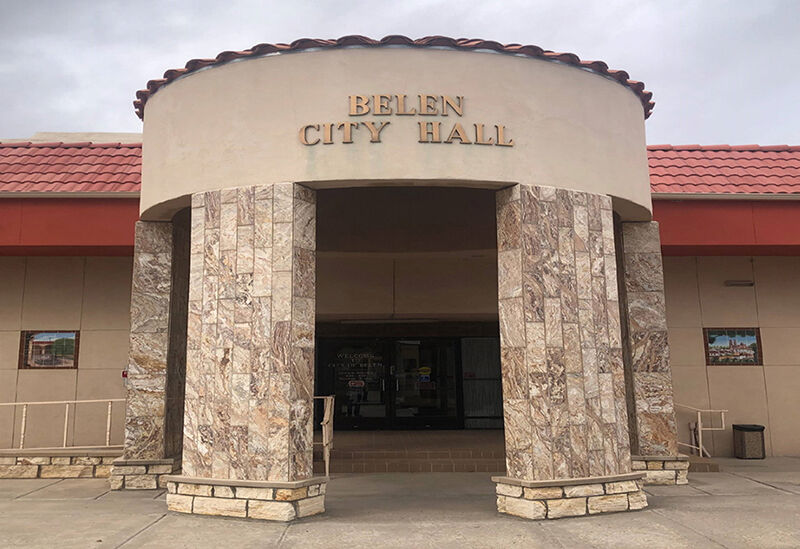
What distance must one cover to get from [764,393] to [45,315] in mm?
14001

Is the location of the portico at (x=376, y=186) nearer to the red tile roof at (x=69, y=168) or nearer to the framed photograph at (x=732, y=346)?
the red tile roof at (x=69, y=168)

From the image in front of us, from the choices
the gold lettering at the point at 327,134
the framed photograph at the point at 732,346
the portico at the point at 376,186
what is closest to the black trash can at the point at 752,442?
the framed photograph at the point at 732,346

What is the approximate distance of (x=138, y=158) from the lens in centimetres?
1279

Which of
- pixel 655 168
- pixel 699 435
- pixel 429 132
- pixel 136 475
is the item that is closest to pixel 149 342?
pixel 136 475

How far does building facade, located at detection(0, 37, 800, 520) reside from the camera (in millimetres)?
8000

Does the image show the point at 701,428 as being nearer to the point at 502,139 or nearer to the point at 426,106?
the point at 502,139

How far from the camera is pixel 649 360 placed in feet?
34.6

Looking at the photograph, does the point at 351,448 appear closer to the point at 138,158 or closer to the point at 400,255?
the point at 400,255

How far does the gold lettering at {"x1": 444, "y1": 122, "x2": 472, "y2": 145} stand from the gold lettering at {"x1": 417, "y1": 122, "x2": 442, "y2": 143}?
0.14m

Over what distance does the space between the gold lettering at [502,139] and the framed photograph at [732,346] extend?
7.43m

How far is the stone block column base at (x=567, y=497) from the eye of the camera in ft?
25.4

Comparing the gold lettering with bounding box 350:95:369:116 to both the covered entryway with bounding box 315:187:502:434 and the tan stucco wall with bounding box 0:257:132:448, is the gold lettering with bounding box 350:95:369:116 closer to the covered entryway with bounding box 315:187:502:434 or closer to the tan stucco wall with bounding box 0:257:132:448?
the covered entryway with bounding box 315:187:502:434

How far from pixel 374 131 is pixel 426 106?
72 cm

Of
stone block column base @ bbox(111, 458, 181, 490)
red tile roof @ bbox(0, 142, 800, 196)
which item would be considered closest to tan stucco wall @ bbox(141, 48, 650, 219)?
red tile roof @ bbox(0, 142, 800, 196)
